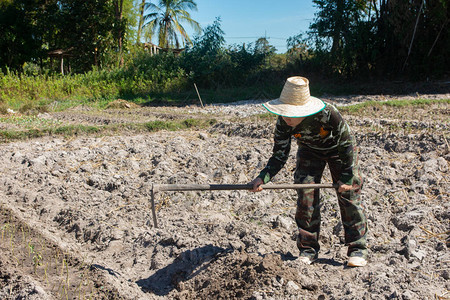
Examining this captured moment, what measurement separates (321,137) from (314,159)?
251mm

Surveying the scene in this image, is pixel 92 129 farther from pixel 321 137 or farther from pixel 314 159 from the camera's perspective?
pixel 321 137

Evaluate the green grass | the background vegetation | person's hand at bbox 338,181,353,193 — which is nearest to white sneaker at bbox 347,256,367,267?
person's hand at bbox 338,181,353,193

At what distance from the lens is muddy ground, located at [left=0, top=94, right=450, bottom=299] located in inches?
112

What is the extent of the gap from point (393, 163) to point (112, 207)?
3326 mm

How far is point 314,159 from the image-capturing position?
10.00 feet

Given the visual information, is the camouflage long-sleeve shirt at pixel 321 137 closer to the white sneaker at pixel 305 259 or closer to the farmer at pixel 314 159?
the farmer at pixel 314 159

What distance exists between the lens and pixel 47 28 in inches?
781

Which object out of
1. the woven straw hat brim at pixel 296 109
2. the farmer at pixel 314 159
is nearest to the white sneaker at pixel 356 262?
the farmer at pixel 314 159

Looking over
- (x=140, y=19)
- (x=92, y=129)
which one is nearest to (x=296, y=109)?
(x=92, y=129)

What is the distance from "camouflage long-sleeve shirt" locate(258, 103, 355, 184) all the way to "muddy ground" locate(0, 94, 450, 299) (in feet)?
2.35

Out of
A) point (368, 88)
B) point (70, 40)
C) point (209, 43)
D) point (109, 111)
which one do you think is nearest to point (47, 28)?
point (70, 40)

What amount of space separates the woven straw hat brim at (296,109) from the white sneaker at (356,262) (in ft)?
3.79

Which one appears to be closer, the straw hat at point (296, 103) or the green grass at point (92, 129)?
the straw hat at point (296, 103)

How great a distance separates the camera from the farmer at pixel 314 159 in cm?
266
